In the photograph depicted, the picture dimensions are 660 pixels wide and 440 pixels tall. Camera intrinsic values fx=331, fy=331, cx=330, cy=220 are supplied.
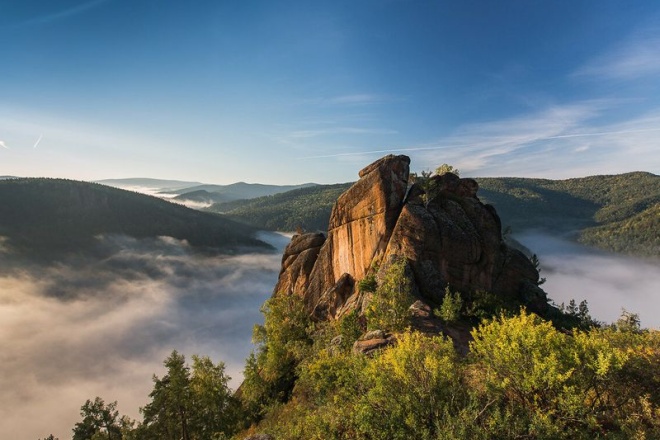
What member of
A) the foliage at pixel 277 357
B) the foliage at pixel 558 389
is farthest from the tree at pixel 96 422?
the foliage at pixel 558 389

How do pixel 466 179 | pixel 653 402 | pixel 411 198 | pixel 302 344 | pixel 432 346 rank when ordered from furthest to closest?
pixel 466 179
pixel 411 198
pixel 302 344
pixel 432 346
pixel 653 402

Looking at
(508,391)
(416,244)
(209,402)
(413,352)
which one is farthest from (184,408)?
(508,391)

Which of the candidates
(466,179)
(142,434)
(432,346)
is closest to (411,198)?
(466,179)

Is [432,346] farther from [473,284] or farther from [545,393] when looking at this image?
[473,284]

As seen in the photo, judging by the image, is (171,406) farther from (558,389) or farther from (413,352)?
(558,389)

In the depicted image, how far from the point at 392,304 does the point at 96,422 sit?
56.4m

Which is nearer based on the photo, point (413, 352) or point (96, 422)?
point (413, 352)

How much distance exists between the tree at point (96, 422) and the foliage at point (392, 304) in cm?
4888

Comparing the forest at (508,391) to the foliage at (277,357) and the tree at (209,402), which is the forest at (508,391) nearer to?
the foliage at (277,357)

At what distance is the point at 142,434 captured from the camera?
142ft

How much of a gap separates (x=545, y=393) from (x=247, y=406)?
39197 mm

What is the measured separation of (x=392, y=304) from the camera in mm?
32062

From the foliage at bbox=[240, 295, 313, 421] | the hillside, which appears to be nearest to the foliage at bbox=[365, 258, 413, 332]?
the hillside

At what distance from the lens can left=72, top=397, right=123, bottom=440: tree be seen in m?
53.7
